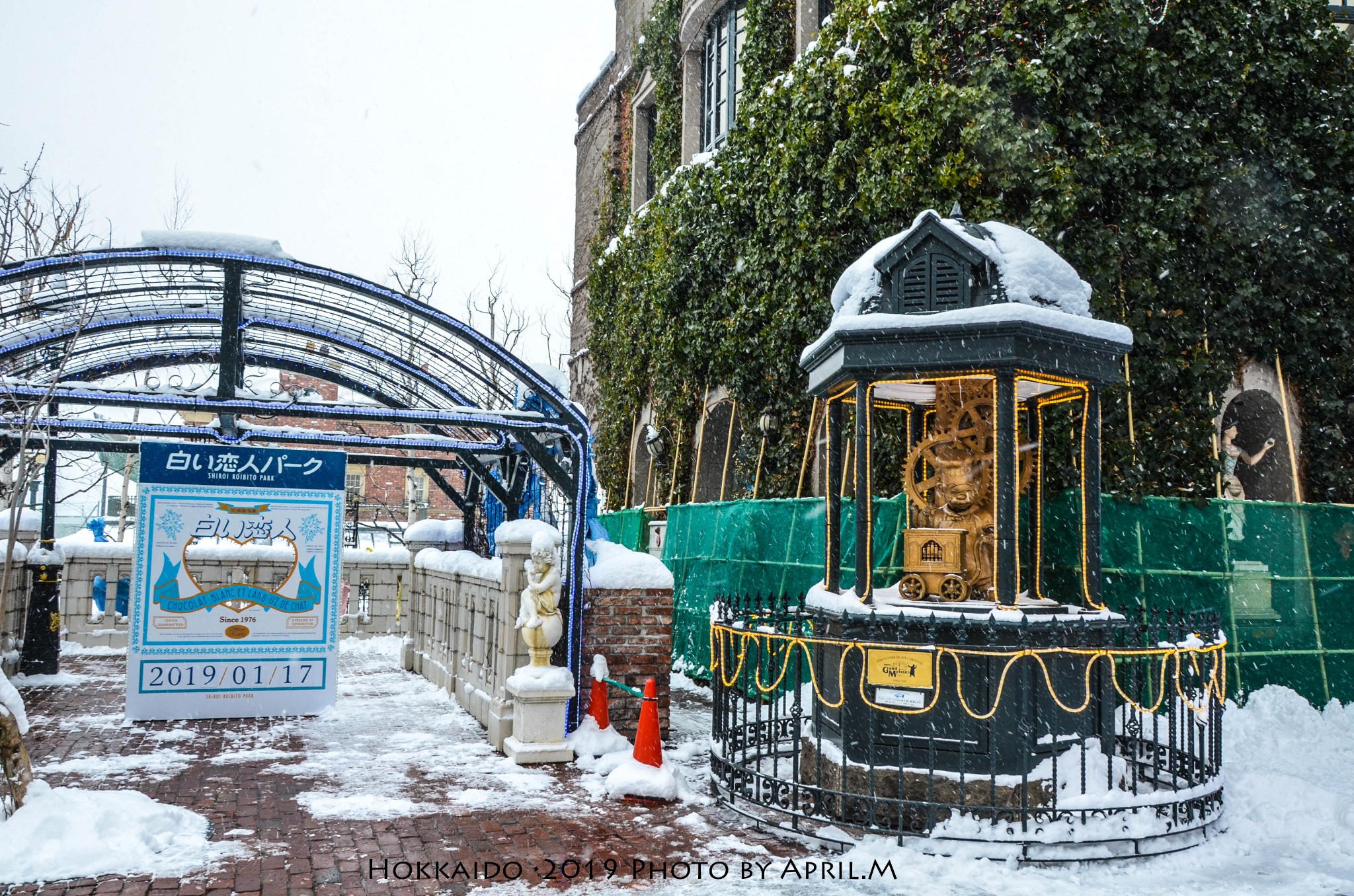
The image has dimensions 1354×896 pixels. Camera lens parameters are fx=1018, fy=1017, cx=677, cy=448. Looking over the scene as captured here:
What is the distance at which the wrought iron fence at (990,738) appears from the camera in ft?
20.2

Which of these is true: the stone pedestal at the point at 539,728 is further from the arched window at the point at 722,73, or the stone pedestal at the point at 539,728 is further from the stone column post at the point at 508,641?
the arched window at the point at 722,73

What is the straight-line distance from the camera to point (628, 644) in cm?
905

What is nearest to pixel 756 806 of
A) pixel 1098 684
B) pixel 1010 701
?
pixel 1010 701

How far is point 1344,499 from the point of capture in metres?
10.3

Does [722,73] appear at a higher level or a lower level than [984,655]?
higher

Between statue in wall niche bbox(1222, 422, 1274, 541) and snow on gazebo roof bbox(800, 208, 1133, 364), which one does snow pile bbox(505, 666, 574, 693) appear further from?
statue in wall niche bbox(1222, 422, 1274, 541)

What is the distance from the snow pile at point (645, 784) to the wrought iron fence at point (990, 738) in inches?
14.6

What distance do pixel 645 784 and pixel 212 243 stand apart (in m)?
5.76

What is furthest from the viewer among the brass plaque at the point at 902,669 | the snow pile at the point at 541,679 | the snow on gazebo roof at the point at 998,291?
the snow pile at the point at 541,679

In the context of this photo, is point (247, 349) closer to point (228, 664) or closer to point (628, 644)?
point (228, 664)

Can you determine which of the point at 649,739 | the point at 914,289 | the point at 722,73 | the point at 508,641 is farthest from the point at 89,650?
the point at 914,289

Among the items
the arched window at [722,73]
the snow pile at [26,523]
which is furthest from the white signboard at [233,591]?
the arched window at [722,73]

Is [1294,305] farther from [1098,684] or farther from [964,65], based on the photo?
[1098,684]

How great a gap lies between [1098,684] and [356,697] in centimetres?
820
